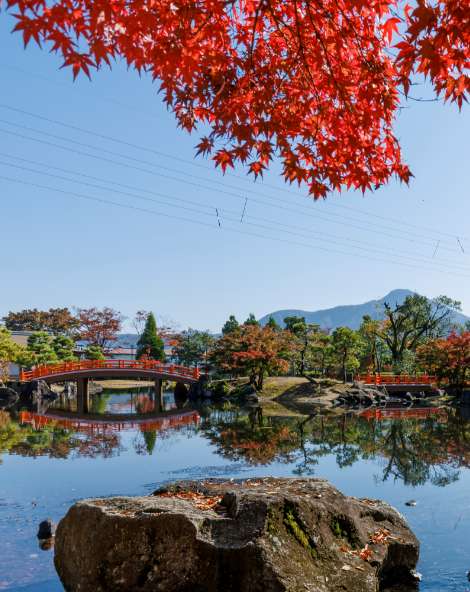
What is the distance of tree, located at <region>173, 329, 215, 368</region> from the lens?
57.5 metres

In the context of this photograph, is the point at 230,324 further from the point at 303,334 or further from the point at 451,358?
the point at 451,358

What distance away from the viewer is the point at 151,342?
196 ft

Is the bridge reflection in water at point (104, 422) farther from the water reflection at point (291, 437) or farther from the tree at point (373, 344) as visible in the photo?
the tree at point (373, 344)

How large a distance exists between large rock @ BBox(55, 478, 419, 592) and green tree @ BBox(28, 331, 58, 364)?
3475cm

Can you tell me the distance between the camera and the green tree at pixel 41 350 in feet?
129

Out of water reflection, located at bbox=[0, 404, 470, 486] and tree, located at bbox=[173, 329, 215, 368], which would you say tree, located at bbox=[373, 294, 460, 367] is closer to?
water reflection, located at bbox=[0, 404, 470, 486]

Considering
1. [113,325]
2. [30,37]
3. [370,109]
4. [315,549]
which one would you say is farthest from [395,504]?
[113,325]

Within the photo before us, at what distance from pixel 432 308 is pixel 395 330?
6.33 metres

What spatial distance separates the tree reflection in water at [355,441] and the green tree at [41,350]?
Result: 1818 cm

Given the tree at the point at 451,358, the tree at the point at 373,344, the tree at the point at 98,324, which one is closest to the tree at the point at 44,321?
the tree at the point at 98,324

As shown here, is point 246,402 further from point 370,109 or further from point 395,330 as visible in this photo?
point 370,109

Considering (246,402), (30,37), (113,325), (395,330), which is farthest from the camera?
(113,325)

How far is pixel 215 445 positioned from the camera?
1705cm

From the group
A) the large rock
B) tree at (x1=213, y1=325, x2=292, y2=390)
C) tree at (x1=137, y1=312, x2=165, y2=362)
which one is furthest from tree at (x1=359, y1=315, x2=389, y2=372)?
the large rock
